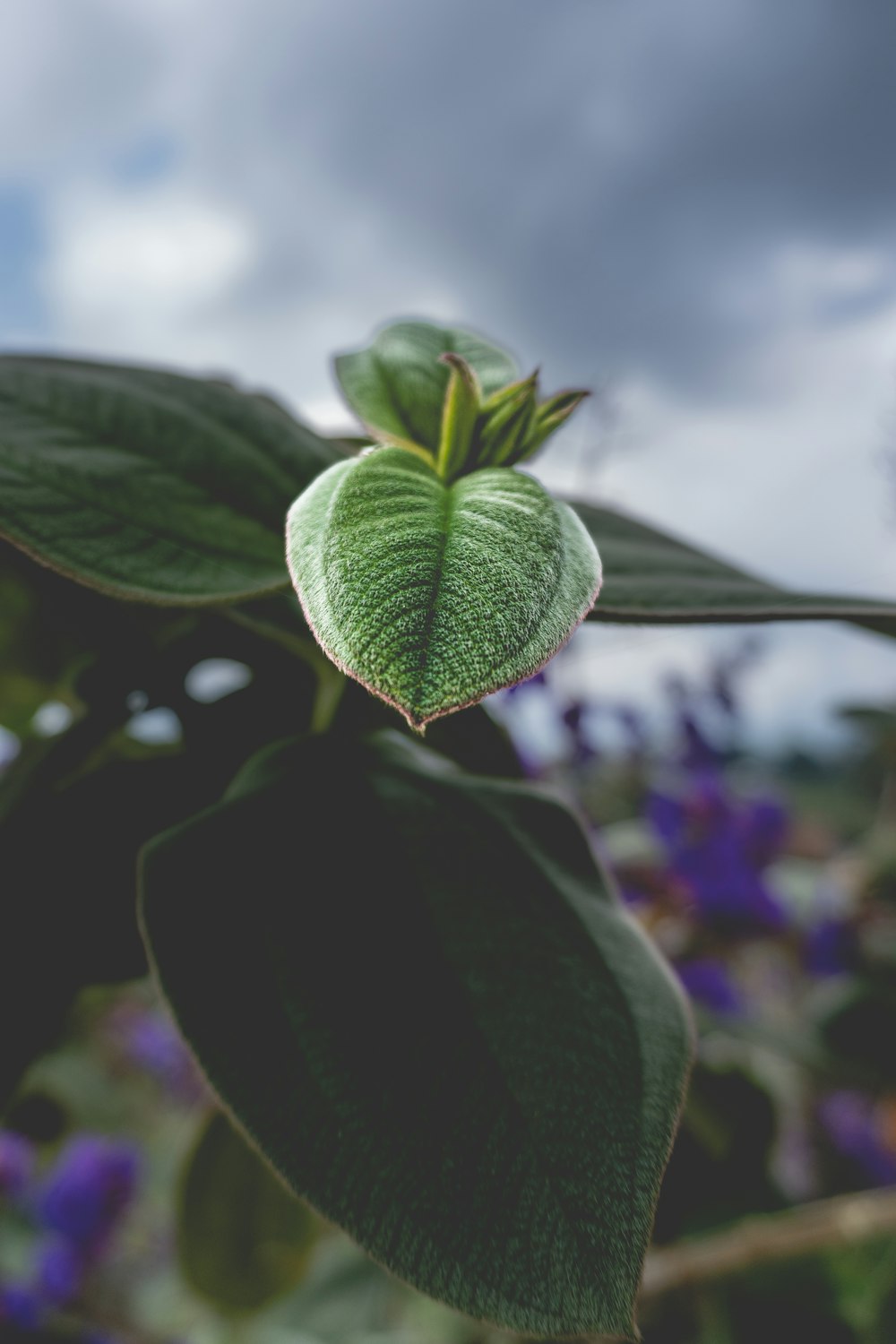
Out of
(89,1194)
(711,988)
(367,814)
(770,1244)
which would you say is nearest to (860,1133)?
(711,988)

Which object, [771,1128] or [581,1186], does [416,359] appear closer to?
[581,1186]

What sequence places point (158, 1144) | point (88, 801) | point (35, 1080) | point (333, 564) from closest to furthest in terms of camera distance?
point (333, 564) < point (88, 801) < point (35, 1080) < point (158, 1144)

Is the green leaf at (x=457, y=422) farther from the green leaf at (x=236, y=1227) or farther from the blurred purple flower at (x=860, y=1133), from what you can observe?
the blurred purple flower at (x=860, y=1133)

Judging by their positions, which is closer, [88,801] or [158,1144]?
[88,801]

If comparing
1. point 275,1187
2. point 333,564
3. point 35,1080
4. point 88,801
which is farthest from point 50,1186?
point 333,564

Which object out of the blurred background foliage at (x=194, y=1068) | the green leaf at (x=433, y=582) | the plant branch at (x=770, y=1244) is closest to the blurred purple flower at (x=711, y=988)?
the blurred background foliage at (x=194, y=1068)

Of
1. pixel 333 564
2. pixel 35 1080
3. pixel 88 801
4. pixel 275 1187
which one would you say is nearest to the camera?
pixel 333 564

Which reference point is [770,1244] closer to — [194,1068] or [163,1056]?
[194,1068]
